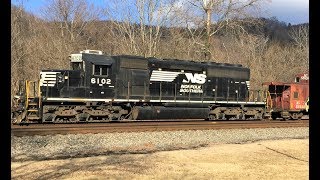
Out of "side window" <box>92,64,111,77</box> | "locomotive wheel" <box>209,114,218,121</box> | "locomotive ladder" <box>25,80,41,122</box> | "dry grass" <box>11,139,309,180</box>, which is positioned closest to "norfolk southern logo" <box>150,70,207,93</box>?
"locomotive wheel" <box>209,114,218,121</box>

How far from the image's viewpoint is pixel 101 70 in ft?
60.7

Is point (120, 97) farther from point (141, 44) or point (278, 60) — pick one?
point (278, 60)

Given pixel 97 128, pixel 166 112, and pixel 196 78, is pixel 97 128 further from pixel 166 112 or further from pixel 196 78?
pixel 196 78

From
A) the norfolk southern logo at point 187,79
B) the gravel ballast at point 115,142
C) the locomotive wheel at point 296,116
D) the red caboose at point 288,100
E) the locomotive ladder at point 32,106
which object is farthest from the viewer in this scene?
the locomotive wheel at point 296,116

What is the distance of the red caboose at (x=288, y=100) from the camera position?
1019 inches

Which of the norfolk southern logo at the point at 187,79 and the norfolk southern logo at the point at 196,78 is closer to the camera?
the norfolk southern logo at the point at 187,79

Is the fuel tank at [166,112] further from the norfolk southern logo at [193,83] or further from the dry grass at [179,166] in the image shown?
the dry grass at [179,166]

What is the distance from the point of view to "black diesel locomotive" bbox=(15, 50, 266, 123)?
16977mm

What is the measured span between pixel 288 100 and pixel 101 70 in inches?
564

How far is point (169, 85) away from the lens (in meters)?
20.5

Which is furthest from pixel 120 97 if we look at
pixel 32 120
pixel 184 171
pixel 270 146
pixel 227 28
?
pixel 227 28

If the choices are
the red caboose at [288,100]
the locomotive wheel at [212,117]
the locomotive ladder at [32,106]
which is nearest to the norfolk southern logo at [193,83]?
the locomotive wheel at [212,117]

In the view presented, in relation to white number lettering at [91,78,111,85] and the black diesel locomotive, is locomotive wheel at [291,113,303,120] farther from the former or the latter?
white number lettering at [91,78,111,85]

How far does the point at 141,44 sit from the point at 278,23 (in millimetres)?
30405
